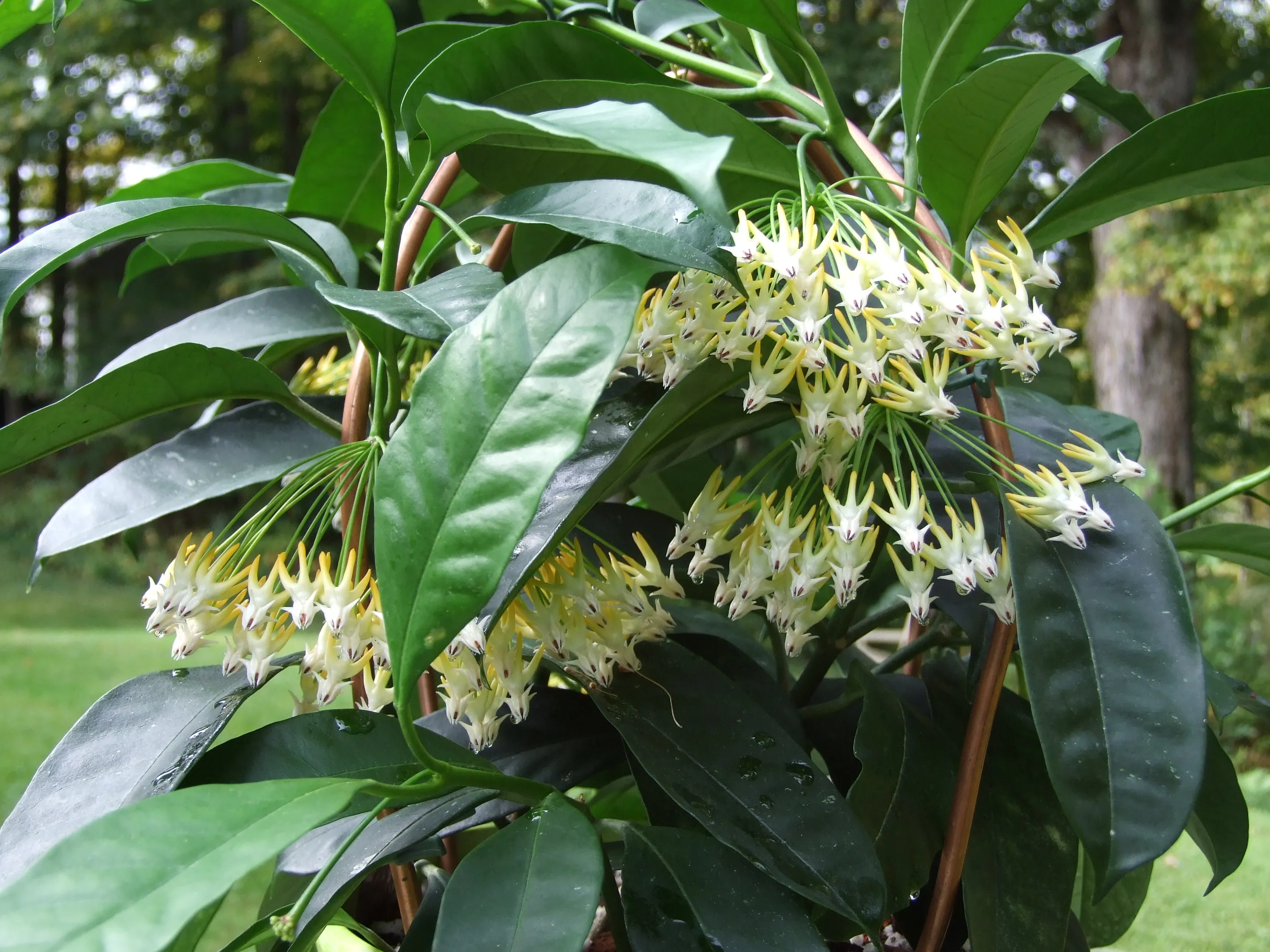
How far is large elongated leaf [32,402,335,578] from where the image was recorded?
21.1 inches

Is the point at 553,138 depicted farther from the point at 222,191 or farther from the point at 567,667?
the point at 222,191

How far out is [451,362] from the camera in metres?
0.35

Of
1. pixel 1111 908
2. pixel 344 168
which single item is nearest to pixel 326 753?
pixel 344 168

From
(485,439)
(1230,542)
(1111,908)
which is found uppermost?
(485,439)

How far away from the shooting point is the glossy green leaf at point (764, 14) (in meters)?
0.49

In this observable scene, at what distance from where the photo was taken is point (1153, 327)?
421 cm

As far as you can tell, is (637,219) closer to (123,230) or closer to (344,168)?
(123,230)

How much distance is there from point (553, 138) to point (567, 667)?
9.6 inches

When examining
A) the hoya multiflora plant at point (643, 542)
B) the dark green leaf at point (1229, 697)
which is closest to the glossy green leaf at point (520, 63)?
the hoya multiflora plant at point (643, 542)

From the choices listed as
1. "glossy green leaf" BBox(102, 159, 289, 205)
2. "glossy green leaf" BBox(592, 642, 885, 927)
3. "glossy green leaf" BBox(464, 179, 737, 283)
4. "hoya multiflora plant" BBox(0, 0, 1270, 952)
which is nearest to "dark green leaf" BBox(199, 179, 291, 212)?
"glossy green leaf" BBox(102, 159, 289, 205)

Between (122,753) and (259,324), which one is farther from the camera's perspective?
(259,324)

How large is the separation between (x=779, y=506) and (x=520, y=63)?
263 mm

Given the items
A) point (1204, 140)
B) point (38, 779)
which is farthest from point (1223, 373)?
point (38, 779)

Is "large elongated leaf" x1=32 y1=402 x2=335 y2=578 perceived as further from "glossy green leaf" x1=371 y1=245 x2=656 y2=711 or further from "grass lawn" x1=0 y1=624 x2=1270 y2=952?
"grass lawn" x1=0 y1=624 x2=1270 y2=952
